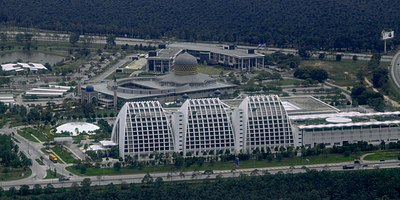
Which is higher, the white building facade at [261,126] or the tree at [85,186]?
the white building facade at [261,126]

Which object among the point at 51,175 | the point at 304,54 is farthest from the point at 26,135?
the point at 304,54

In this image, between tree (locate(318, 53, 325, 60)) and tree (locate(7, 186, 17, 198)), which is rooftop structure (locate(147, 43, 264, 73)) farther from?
tree (locate(7, 186, 17, 198))

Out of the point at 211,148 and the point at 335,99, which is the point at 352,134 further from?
the point at 335,99

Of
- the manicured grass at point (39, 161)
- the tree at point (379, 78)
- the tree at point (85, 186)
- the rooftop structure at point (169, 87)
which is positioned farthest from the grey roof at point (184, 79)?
the tree at point (85, 186)

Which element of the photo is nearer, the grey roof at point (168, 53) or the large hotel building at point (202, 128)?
the large hotel building at point (202, 128)

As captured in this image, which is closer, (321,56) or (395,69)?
(395,69)

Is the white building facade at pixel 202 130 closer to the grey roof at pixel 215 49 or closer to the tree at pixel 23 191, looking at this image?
the tree at pixel 23 191

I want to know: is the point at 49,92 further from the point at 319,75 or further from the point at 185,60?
the point at 319,75
